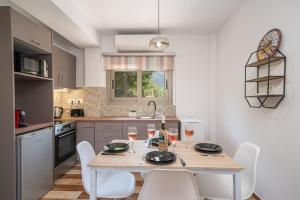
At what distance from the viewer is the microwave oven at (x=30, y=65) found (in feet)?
6.77

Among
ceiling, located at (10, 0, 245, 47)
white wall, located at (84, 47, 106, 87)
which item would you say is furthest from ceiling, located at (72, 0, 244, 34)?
white wall, located at (84, 47, 106, 87)

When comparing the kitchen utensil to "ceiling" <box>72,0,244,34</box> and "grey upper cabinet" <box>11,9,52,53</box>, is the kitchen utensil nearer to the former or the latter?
"ceiling" <box>72,0,244,34</box>

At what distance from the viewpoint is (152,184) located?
3.79 feet

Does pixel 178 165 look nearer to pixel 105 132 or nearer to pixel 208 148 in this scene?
pixel 208 148

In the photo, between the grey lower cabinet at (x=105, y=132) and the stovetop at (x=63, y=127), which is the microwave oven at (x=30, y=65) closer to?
the stovetop at (x=63, y=127)

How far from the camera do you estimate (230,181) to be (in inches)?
68.0

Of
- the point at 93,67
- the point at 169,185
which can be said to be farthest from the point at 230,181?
the point at 93,67

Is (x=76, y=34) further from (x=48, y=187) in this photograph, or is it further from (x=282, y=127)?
(x=282, y=127)

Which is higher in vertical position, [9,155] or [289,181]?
[9,155]

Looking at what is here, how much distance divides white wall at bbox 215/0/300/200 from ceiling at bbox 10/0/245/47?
1.26 feet

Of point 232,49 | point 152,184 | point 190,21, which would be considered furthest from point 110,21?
point 152,184

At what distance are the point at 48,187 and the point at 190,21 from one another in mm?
3333

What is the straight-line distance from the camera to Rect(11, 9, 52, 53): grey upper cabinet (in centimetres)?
192

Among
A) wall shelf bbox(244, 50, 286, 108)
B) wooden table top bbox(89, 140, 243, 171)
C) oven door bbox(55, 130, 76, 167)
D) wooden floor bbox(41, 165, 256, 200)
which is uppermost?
wall shelf bbox(244, 50, 286, 108)
